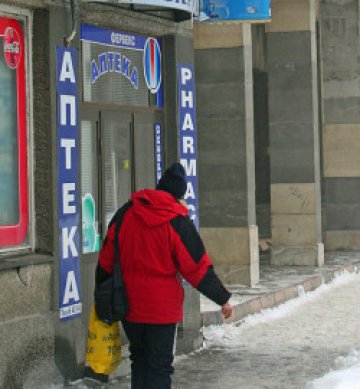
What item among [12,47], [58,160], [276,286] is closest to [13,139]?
[58,160]

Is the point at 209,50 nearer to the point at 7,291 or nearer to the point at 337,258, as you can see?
the point at 337,258

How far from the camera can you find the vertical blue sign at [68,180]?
24.4 ft

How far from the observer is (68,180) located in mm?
7523

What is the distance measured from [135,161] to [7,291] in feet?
7.74

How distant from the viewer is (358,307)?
12.4 metres

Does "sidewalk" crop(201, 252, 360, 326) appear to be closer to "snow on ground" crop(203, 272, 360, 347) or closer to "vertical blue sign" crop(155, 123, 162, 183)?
"snow on ground" crop(203, 272, 360, 347)

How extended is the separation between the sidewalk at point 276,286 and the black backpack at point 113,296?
4568 millimetres

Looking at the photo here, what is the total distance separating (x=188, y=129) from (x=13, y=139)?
98.8 inches

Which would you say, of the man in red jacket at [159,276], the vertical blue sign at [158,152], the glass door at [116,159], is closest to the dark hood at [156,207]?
the man in red jacket at [159,276]

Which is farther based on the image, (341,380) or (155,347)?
(341,380)

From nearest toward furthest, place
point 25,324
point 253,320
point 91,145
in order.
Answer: point 25,324
point 91,145
point 253,320

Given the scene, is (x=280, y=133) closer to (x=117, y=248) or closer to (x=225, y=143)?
(x=225, y=143)

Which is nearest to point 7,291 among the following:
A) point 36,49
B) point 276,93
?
point 36,49

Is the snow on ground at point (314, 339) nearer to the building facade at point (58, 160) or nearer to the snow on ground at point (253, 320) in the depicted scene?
the snow on ground at point (253, 320)
